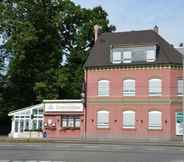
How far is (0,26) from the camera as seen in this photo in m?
74.6

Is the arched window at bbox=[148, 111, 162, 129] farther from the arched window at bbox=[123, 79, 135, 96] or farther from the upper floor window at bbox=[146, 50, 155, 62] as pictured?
the upper floor window at bbox=[146, 50, 155, 62]

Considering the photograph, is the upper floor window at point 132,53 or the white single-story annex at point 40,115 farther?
the white single-story annex at point 40,115

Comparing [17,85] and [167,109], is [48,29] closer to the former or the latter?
[17,85]

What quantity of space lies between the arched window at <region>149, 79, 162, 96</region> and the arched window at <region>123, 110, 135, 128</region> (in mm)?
3281

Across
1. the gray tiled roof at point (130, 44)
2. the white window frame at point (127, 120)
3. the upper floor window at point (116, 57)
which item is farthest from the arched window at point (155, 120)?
the upper floor window at point (116, 57)

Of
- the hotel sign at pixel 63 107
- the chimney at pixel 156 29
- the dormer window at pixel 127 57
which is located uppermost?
the chimney at pixel 156 29

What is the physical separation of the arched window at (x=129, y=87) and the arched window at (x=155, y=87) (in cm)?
219

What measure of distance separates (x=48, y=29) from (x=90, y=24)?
6076 millimetres

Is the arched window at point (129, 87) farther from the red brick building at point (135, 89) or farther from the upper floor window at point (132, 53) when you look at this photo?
the upper floor window at point (132, 53)

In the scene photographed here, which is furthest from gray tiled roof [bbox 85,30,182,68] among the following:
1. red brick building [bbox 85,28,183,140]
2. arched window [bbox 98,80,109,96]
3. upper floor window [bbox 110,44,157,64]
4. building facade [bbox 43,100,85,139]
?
building facade [bbox 43,100,85,139]

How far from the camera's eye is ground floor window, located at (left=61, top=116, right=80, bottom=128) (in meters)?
66.8

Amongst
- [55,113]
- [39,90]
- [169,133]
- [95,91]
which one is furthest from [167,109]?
[39,90]

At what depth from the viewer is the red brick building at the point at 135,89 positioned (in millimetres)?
62375

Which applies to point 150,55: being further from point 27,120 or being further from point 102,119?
point 27,120
